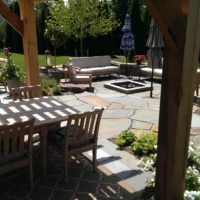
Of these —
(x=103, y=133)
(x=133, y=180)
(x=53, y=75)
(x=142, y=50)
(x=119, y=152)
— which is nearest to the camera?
(x=133, y=180)

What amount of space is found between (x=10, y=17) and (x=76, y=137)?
346cm

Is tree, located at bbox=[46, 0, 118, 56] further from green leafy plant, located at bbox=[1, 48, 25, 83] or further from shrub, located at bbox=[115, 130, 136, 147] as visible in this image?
shrub, located at bbox=[115, 130, 136, 147]

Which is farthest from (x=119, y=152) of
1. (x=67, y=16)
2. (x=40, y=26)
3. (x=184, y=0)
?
(x=40, y=26)

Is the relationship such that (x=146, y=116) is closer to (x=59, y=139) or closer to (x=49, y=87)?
(x=59, y=139)

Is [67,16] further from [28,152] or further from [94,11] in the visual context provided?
[28,152]

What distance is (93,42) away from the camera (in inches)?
758

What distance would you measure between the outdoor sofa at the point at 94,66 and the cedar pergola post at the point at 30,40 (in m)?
4.76

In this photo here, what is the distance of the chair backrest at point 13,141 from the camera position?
3.84 meters

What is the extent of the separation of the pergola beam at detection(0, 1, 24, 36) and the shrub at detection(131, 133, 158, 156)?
353cm

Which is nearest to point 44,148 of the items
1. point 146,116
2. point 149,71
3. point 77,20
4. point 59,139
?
point 59,139

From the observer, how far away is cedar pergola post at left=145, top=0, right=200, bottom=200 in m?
2.63

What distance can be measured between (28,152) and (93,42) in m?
15.6

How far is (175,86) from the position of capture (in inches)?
114

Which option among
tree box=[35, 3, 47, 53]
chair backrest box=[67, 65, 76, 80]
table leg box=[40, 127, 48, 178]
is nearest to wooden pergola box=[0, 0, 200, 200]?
table leg box=[40, 127, 48, 178]
